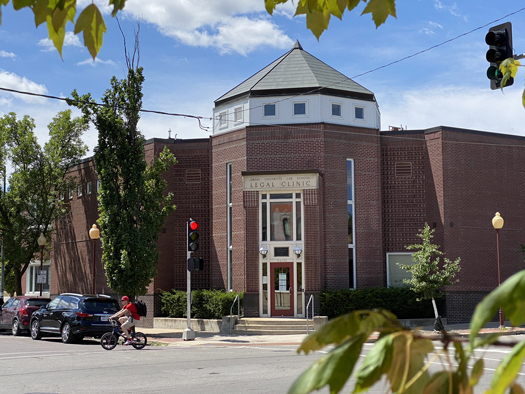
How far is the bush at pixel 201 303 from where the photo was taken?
27.6 m

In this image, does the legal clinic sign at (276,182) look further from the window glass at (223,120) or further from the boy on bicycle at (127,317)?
the boy on bicycle at (127,317)

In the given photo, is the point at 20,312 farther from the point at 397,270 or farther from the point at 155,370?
the point at 397,270

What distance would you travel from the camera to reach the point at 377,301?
26.9m

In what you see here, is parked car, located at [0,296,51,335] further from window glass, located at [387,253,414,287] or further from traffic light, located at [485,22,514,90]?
traffic light, located at [485,22,514,90]

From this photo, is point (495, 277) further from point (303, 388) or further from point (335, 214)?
point (303, 388)

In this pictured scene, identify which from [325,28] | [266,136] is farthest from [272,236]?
[325,28]

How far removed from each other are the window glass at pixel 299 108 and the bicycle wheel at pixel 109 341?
13.6 meters

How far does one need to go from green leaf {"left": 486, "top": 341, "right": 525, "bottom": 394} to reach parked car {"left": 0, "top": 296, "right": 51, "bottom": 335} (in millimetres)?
27904

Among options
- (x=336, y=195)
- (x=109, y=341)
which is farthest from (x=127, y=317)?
(x=336, y=195)

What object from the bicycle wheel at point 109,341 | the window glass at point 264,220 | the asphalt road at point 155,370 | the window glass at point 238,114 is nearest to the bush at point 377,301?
the window glass at point 264,220

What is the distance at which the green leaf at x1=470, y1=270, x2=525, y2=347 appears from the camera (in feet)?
3.62

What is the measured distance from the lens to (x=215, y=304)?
2767 cm

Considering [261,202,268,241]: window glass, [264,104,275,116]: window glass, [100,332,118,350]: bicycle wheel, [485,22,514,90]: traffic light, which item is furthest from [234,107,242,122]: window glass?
[485,22,514,90]: traffic light

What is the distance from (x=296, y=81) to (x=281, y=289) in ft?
30.9
